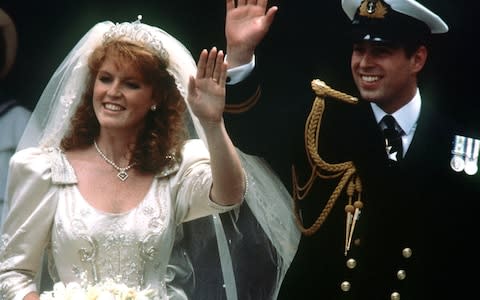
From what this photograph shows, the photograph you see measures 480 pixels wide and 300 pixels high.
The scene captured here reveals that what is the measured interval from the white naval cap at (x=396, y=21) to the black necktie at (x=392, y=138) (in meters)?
0.25

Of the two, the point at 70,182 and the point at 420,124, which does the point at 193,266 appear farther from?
the point at 420,124

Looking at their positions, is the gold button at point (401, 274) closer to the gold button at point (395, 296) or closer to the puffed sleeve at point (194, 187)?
the gold button at point (395, 296)

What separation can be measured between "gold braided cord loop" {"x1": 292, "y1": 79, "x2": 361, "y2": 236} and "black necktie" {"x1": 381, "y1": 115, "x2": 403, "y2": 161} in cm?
12

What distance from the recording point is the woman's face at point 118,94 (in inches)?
135

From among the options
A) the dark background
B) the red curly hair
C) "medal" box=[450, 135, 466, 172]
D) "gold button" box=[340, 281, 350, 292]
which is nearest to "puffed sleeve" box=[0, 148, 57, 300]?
the red curly hair

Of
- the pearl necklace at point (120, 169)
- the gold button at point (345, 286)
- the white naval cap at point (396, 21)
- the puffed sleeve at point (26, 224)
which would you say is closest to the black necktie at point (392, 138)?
the white naval cap at point (396, 21)

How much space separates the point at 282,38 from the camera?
375 centimetres

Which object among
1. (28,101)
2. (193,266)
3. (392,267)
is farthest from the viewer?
(28,101)

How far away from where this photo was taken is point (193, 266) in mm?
3590

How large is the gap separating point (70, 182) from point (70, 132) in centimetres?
18

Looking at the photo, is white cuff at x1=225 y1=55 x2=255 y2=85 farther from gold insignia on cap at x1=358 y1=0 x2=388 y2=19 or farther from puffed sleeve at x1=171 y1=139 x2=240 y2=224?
gold insignia on cap at x1=358 y1=0 x2=388 y2=19

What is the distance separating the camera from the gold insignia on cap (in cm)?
334

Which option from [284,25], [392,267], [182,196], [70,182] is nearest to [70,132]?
[70,182]

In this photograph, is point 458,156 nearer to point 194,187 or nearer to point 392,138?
point 392,138
